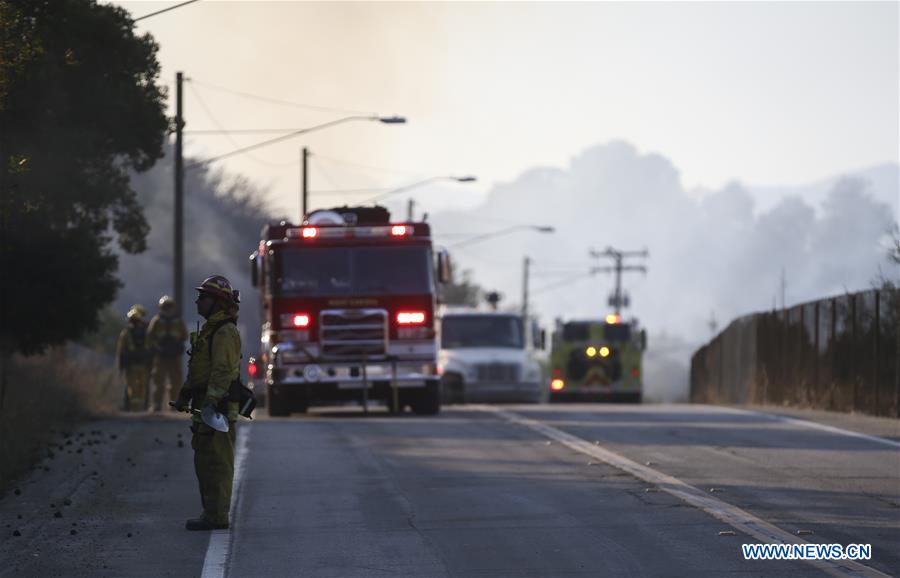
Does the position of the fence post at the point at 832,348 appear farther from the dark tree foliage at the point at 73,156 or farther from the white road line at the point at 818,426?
the dark tree foliage at the point at 73,156

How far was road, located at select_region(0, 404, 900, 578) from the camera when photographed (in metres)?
11.7

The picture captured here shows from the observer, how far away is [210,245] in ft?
247

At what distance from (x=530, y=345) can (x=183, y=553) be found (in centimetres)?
2972

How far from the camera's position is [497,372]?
39594 mm

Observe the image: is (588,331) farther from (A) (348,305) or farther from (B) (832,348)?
(A) (348,305)

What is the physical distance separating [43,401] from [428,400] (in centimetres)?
635

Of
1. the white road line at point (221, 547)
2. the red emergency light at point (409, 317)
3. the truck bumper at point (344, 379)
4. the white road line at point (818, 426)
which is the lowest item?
the white road line at point (221, 547)

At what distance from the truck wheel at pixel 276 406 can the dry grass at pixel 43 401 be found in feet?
8.74

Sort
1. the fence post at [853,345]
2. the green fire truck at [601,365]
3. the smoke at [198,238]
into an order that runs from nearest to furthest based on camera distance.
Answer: the fence post at [853,345]
the green fire truck at [601,365]
the smoke at [198,238]

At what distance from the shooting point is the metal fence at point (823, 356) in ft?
92.6

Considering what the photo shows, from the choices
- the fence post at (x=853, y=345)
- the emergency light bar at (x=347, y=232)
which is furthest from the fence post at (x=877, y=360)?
the emergency light bar at (x=347, y=232)

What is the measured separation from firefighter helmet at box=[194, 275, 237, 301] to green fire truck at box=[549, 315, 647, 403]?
3296 centimetres

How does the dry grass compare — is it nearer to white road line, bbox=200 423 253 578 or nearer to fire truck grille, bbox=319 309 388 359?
white road line, bbox=200 423 253 578

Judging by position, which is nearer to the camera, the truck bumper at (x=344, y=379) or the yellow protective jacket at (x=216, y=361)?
the yellow protective jacket at (x=216, y=361)
